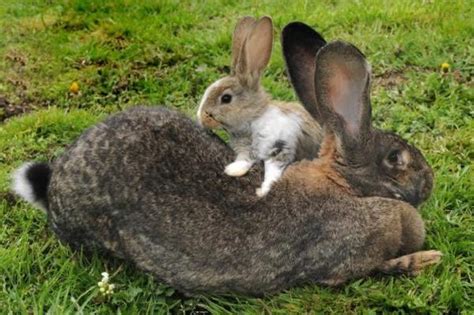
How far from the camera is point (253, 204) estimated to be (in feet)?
12.5

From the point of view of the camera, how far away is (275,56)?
636cm

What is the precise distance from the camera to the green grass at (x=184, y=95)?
385cm

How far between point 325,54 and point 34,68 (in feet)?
12.0

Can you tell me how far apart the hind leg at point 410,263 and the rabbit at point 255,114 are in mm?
Answer: 765

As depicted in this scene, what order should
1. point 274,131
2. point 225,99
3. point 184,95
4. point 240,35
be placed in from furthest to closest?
point 184,95 → point 240,35 → point 225,99 → point 274,131

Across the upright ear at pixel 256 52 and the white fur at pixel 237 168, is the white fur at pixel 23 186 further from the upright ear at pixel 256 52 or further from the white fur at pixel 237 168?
the upright ear at pixel 256 52

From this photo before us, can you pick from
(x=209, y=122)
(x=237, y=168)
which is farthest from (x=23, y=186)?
(x=237, y=168)

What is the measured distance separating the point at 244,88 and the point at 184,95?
154 cm

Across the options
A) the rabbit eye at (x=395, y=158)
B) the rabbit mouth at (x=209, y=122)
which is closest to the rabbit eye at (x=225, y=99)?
the rabbit mouth at (x=209, y=122)

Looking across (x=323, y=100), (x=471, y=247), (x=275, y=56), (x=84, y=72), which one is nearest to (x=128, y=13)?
(x=84, y=72)

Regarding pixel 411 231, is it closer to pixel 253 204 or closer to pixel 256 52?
pixel 253 204

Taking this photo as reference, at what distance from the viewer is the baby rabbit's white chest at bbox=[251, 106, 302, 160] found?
14.1ft

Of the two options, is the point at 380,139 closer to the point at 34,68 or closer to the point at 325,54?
the point at 325,54

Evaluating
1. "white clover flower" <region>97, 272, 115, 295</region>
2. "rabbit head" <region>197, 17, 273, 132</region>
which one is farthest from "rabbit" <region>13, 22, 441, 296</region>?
"rabbit head" <region>197, 17, 273, 132</region>
